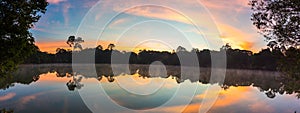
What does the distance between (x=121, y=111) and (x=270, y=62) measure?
8141 cm

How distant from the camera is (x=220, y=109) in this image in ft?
90.4

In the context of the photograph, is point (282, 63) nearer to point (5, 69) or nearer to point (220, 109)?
point (220, 109)

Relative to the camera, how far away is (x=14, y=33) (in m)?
16.5

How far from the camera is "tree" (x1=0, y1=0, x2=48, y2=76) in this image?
16156 mm

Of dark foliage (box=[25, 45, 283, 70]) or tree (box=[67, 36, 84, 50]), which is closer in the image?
dark foliage (box=[25, 45, 283, 70])

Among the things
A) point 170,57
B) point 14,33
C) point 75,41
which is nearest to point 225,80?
point 14,33

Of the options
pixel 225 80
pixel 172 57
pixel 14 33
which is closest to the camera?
pixel 14 33

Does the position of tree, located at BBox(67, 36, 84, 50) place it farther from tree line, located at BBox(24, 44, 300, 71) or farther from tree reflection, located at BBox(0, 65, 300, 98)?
tree reflection, located at BBox(0, 65, 300, 98)

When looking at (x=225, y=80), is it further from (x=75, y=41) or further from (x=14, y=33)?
(x=75, y=41)

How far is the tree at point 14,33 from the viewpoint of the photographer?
636 inches

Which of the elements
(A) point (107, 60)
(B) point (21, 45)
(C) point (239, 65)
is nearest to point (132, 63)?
Result: (A) point (107, 60)

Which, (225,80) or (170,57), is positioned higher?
(170,57)

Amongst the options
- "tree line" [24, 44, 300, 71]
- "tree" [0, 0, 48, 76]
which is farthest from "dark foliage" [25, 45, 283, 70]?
"tree" [0, 0, 48, 76]

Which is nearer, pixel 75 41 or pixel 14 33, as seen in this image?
pixel 14 33
